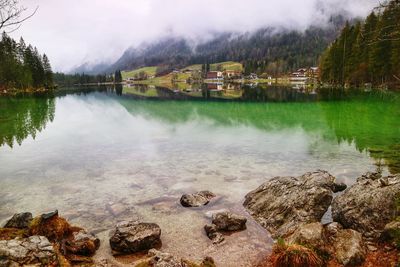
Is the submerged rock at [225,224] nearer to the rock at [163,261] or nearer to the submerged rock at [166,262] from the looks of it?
the submerged rock at [166,262]

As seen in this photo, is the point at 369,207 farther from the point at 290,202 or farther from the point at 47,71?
the point at 47,71

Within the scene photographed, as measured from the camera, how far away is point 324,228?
40.3ft

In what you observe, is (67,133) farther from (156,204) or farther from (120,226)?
(120,226)

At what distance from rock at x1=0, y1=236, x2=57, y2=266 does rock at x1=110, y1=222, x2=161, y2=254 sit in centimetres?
262

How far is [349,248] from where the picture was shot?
11125mm

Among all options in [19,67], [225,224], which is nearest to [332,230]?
[225,224]

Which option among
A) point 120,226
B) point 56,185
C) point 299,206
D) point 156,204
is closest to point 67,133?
point 56,185

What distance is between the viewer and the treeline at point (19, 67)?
12751 cm

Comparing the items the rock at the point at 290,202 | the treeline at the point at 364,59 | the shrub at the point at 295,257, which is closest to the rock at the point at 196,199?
the rock at the point at 290,202

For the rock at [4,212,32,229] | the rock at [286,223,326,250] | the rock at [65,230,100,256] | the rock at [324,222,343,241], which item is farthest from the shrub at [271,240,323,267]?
the rock at [4,212,32,229]

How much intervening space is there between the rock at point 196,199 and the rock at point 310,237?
20.3ft

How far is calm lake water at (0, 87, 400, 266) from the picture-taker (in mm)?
15336

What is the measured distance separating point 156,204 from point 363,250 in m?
9.85

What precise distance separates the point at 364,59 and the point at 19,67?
408ft
